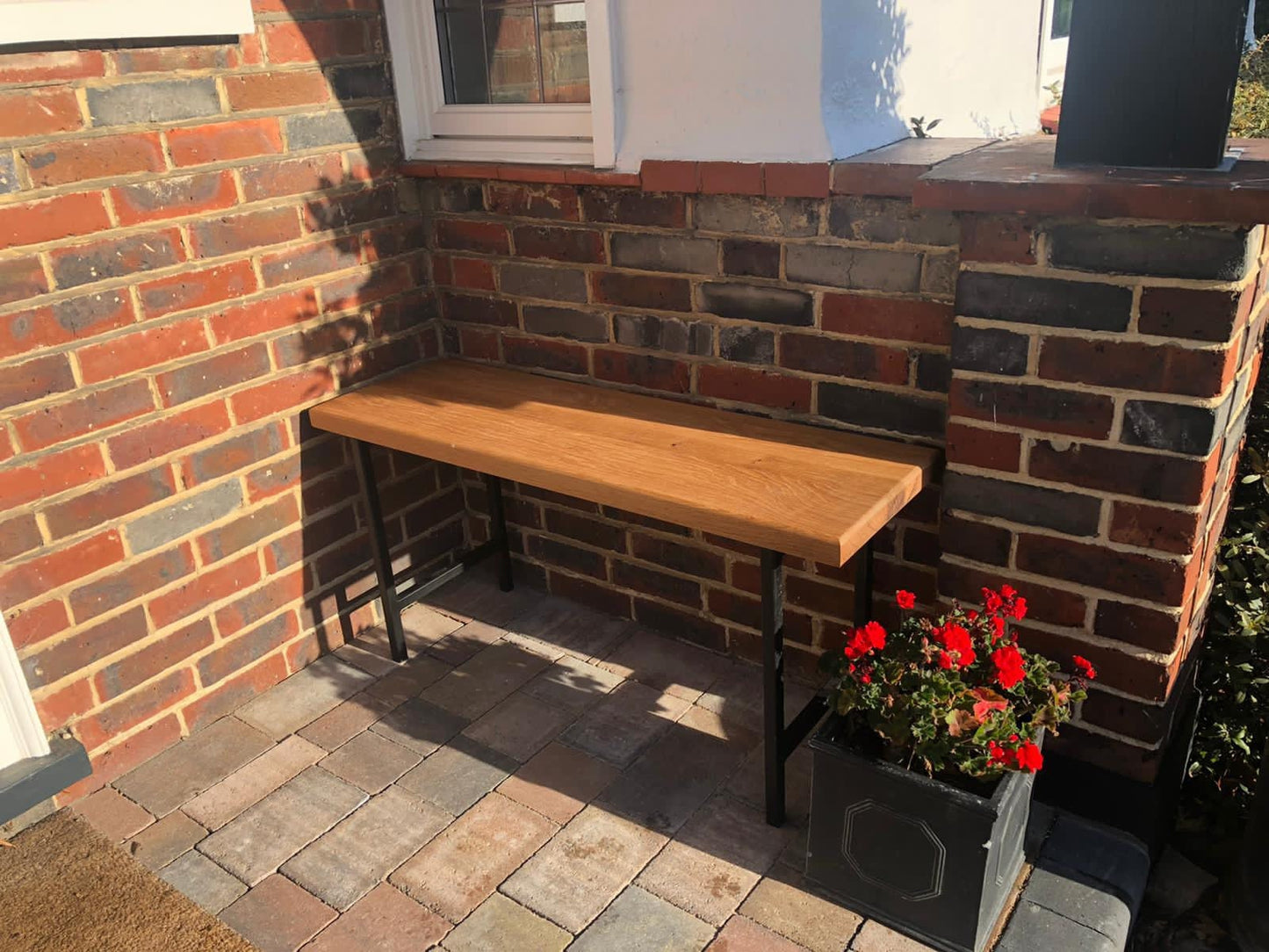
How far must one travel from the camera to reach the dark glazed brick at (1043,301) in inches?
76.5

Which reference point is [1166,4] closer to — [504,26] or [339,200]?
[504,26]

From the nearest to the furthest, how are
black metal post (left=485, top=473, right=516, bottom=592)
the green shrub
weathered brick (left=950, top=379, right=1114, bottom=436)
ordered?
1. weathered brick (left=950, top=379, right=1114, bottom=436)
2. black metal post (left=485, top=473, right=516, bottom=592)
3. the green shrub

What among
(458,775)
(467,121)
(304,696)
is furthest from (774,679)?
(467,121)

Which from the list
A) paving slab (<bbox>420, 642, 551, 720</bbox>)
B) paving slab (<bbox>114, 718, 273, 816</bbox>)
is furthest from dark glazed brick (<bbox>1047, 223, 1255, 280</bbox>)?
paving slab (<bbox>114, 718, 273, 816</bbox>)

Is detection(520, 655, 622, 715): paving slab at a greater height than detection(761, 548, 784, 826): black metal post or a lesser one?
lesser

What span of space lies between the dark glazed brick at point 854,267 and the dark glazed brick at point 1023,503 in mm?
462

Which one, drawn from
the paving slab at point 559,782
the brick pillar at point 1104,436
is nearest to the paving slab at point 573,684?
the paving slab at point 559,782

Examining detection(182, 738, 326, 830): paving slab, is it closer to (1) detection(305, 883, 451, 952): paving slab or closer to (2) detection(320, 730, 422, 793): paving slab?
(2) detection(320, 730, 422, 793): paving slab

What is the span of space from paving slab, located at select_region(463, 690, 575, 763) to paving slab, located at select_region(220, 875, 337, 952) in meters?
0.61

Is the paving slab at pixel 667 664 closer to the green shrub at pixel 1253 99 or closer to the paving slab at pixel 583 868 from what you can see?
the paving slab at pixel 583 868

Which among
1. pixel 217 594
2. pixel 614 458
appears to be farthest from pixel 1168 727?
pixel 217 594

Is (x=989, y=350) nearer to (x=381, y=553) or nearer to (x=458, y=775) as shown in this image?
(x=458, y=775)

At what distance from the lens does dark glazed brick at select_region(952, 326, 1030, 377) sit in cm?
208

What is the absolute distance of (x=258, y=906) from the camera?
2.25 metres
